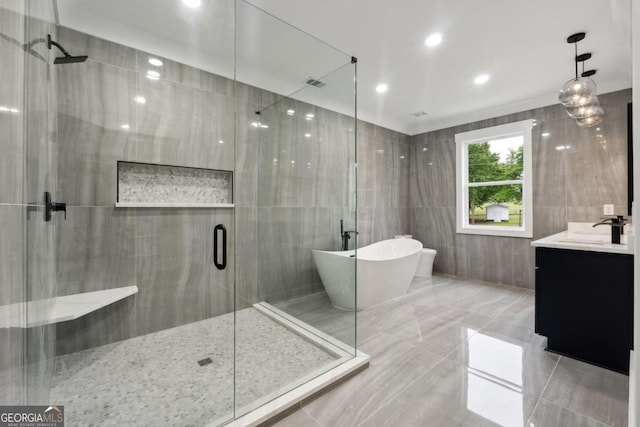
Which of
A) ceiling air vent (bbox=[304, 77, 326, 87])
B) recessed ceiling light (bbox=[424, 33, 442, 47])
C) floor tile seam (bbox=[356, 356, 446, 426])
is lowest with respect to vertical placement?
floor tile seam (bbox=[356, 356, 446, 426])

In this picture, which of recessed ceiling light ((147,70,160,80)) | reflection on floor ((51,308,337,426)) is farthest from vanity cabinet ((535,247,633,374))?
recessed ceiling light ((147,70,160,80))

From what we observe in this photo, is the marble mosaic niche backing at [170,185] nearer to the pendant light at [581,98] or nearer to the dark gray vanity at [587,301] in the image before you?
the dark gray vanity at [587,301]

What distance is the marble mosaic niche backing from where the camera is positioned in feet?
6.77

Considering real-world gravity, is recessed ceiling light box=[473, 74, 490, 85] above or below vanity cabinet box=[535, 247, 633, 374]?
above

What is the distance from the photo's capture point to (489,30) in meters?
2.31

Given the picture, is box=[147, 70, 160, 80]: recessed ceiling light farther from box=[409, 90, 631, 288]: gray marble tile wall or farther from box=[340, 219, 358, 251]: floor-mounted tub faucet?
box=[409, 90, 631, 288]: gray marble tile wall

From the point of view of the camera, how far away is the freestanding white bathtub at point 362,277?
262 cm

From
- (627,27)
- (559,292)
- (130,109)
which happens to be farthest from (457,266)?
(130,109)

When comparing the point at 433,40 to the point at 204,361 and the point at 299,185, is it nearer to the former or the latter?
the point at 299,185

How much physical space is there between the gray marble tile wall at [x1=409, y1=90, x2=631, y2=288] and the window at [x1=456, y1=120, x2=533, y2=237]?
102mm

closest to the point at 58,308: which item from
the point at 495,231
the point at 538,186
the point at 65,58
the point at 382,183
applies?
the point at 65,58

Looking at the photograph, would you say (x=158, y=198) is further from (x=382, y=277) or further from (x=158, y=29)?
(x=382, y=277)

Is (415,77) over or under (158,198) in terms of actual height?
over

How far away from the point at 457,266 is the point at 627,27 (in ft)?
11.2
